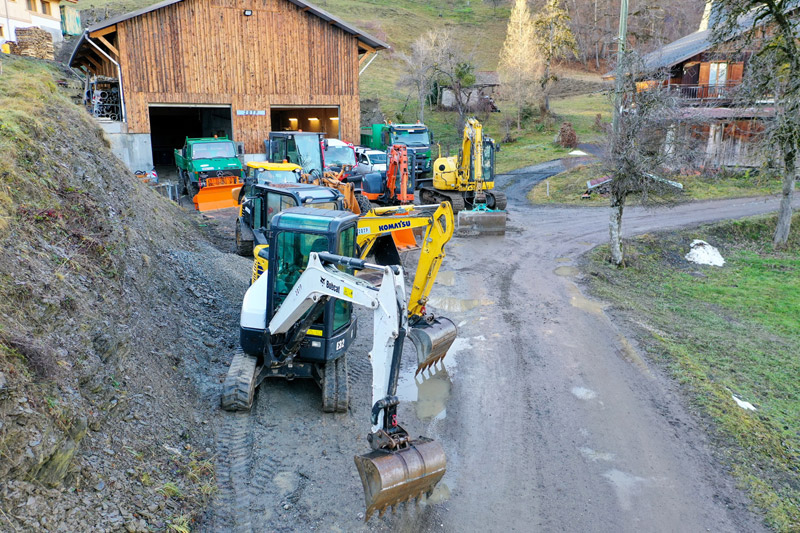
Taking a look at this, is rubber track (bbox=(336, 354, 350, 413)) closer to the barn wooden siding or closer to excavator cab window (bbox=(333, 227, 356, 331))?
excavator cab window (bbox=(333, 227, 356, 331))

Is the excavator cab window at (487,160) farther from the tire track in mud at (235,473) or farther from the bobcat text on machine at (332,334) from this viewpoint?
the tire track in mud at (235,473)

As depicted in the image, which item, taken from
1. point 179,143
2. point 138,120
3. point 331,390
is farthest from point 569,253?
point 179,143

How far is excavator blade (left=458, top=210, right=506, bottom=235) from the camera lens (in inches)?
810

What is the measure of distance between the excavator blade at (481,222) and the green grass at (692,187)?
7.54m

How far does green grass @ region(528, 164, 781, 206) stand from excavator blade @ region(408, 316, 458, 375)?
18880 mm

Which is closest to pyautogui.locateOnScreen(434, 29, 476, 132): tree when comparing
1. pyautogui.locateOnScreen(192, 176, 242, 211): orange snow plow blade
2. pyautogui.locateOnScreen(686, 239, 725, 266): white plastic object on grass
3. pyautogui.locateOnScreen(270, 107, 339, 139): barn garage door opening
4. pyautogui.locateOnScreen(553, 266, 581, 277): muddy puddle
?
pyautogui.locateOnScreen(270, 107, 339, 139): barn garage door opening

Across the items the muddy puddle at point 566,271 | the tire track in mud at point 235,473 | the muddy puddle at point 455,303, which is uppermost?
the tire track in mud at point 235,473

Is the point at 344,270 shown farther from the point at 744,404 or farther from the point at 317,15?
the point at 317,15

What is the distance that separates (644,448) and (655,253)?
41.5ft

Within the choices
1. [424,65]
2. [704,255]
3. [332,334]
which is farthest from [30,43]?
[424,65]

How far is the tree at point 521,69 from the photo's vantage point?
44188 mm

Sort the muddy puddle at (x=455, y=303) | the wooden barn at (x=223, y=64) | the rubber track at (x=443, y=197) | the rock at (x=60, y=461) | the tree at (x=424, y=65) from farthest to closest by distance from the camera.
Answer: the tree at (x=424, y=65), the wooden barn at (x=223, y=64), the rubber track at (x=443, y=197), the muddy puddle at (x=455, y=303), the rock at (x=60, y=461)

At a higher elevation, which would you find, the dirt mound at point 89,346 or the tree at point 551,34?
the tree at point 551,34

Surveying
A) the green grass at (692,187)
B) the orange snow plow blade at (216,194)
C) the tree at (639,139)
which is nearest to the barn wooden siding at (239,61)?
the orange snow plow blade at (216,194)
